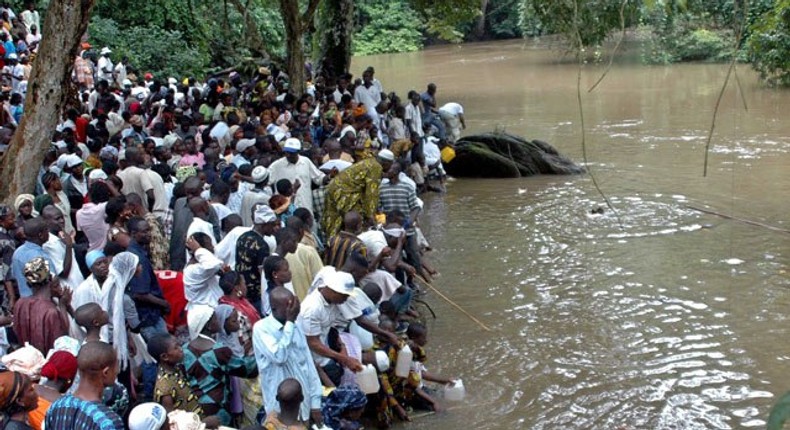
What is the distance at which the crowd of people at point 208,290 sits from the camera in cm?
471

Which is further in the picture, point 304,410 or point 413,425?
point 413,425

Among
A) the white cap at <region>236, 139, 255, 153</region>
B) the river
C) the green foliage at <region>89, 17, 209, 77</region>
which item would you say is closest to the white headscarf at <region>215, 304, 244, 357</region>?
Result: the river

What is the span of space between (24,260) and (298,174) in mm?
3535

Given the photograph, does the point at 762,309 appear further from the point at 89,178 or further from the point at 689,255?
the point at 89,178

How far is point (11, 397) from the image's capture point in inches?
152

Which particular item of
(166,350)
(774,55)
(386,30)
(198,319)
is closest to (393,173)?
(198,319)

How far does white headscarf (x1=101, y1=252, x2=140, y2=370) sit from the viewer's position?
5680 mm

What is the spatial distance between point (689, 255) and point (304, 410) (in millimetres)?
6914

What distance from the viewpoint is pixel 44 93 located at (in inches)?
329

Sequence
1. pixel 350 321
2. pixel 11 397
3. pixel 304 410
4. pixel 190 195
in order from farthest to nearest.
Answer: pixel 190 195 → pixel 350 321 → pixel 304 410 → pixel 11 397

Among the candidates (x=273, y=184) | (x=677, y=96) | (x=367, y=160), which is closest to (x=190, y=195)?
(x=273, y=184)

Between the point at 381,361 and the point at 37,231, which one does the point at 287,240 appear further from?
the point at 37,231

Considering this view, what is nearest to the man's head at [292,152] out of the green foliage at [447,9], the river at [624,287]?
the river at [624,287]

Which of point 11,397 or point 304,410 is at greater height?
point 11,397
